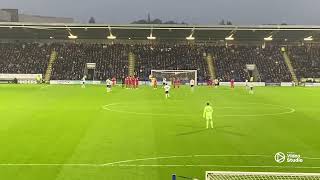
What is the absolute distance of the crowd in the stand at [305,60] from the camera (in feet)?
274

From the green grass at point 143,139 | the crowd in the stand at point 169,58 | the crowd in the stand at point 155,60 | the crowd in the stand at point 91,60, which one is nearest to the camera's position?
the green grass at point 143,139

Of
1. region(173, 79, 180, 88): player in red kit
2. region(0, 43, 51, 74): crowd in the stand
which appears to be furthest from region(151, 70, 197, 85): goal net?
region(0, 43, 51, 74): crowd in the stand

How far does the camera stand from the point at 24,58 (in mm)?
84688

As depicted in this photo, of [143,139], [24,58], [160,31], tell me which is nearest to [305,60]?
[160,31]

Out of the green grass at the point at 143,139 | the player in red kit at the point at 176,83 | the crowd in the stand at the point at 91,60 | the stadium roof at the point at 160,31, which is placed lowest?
the green grass at the point at 143,139

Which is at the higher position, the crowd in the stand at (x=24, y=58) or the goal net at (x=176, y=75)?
the crowd in the stand at (x=24, y=58)

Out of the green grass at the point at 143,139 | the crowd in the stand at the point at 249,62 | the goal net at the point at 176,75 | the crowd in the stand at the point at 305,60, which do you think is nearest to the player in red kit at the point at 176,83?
the goal net at the point at 176,75

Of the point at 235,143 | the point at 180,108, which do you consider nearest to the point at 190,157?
the point at 235,143

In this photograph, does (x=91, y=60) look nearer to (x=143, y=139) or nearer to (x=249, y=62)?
(x=249, y=62)

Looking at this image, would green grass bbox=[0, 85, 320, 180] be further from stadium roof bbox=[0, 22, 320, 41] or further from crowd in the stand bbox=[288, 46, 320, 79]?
crowd in the stand bbox=[288, 46, 320, 79]

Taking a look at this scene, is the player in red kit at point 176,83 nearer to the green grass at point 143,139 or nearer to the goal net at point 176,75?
the goal net at point 176,75

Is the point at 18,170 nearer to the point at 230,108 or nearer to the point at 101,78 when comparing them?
the point at 230,108

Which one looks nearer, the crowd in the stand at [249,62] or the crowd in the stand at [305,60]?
the crowd in the stand at [249,62]

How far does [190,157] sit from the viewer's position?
62.9ft
